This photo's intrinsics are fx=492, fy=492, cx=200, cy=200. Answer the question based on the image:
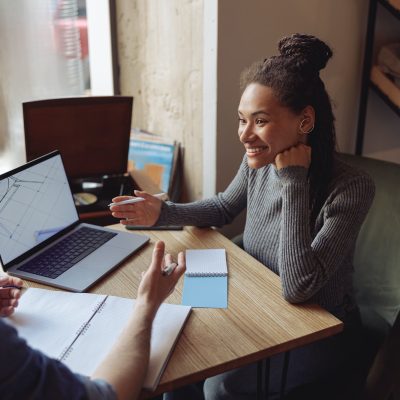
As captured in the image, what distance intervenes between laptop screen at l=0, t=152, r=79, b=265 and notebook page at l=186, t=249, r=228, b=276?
0.38m

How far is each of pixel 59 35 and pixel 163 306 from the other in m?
1.61

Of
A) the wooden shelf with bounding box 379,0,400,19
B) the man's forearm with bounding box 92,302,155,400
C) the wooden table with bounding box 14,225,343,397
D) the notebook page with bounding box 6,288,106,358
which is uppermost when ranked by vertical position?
the wooden shelf with bounding box 379,0,400,19

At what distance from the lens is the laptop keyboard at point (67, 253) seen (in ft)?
4.08

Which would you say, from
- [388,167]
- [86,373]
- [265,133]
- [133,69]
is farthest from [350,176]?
[133,69]

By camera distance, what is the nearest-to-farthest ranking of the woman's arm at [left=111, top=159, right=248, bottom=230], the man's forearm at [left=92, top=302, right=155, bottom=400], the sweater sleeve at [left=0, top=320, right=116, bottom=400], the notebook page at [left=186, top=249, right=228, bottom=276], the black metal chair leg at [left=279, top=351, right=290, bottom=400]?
the sweater sleeve at [left=0, top=320, right=116, bottom=400], the man's forearm at [left=92, top=302, right=155, bottom=400], the black metal chair leg at [left=279, top=351, right=290, bottom=400], the notebook page at [left=186, top=249, right=228, bottom=276], the woman's arm at [left=111, top=159, right=248, bottom=230]

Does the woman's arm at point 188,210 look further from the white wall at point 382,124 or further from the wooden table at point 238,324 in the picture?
the white wall at point 382,124

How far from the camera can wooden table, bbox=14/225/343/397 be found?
36.9 inches

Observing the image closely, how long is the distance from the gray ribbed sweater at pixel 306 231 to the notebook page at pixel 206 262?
0.14m

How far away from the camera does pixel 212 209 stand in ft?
5.12

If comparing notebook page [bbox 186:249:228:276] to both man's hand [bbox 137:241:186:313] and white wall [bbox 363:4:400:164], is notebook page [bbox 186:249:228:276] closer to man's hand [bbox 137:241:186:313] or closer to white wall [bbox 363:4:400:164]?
man's hand [bbox 137:241:186:313]

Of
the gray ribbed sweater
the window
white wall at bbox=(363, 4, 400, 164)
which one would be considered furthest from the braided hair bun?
the window

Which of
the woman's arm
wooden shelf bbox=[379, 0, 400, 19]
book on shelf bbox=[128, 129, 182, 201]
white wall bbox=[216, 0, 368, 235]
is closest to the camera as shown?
the woman's arm

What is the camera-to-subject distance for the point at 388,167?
1554 millimetres

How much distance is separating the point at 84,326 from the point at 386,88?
1630mm
